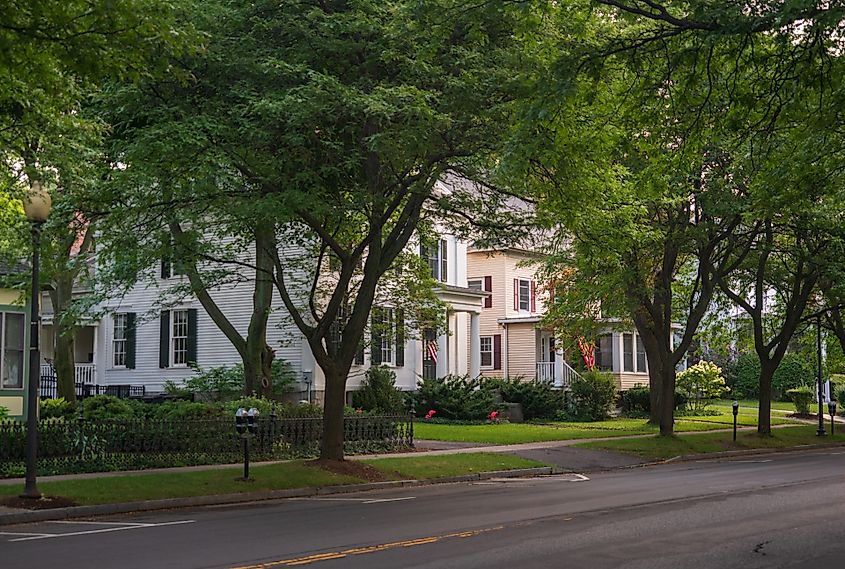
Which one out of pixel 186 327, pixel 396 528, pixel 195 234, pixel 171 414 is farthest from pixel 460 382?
pixel 396 528

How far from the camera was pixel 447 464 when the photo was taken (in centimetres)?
2252

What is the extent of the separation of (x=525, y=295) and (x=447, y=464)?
32218 millimetres

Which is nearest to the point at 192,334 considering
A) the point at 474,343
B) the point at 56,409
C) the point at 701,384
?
the point at 474,343

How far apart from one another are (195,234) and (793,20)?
12.9 m

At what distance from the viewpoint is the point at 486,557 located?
10430 mm

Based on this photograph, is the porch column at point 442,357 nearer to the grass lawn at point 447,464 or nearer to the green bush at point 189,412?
the grass lawn at point 447,464

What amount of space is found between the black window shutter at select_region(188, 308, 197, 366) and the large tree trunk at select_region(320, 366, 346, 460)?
18345 millimetres

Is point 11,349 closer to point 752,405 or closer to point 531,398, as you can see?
point 531,398

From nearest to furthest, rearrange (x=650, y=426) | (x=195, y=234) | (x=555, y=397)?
(x=195, y=234), (x=650, y=426), (x=555, y=397)

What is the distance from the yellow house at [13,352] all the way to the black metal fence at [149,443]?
14.7ft

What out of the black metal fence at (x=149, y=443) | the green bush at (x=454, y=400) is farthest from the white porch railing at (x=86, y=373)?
the black metal fence at (x=149, y=443)

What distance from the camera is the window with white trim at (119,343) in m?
40.6

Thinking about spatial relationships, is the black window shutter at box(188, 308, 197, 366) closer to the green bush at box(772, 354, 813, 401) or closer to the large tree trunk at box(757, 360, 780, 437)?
the large tree trunk at box(757, 360, 780, 437)

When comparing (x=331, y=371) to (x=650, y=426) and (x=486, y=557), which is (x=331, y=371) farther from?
(x=650, y=426)
